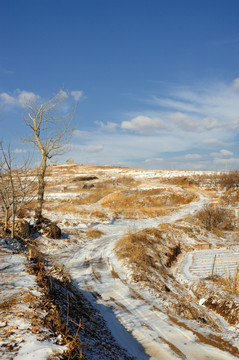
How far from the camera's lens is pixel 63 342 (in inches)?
150

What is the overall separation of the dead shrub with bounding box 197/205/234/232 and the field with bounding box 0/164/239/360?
10cm

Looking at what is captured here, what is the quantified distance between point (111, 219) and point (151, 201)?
9.40 meters

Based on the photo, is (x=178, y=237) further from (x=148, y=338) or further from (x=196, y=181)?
(x=196, y=181)

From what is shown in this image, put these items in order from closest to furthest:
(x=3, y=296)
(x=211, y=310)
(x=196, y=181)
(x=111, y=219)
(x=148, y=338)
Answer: (x=3, y=296)
(x=148, y=338)
(x=211, y=310)
(x=111, y=219)
(x=196, y=181)

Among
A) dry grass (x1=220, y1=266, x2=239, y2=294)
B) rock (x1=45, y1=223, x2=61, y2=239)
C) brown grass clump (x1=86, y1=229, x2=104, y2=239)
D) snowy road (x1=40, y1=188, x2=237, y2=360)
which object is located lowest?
dry grass (x1=220, y1=266, x2=239, y2=294)

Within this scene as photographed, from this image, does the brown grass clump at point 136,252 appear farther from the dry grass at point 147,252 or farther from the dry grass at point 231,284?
the dry grass at point 231,284

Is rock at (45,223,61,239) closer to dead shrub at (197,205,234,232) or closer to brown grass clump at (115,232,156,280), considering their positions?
brown grass clump at (115,232,156,280)

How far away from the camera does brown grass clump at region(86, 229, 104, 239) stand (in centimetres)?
1777

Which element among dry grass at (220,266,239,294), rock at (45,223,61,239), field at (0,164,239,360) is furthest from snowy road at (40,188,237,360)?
dry grass at (220,266,239,294)

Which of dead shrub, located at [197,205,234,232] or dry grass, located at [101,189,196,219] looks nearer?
dead shrub, located at [197,205,234,232]

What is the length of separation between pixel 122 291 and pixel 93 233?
8.91 meters

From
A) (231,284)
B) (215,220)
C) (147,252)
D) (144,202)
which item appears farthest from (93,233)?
(144,202)

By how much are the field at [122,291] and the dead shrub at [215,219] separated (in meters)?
0.10

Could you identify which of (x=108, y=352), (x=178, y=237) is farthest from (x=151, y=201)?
(x=108, y=352)
